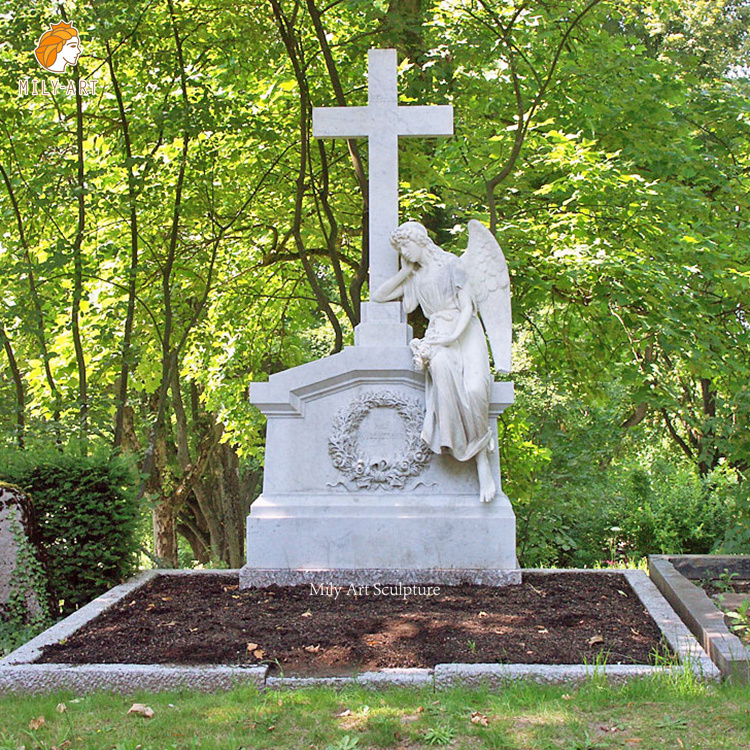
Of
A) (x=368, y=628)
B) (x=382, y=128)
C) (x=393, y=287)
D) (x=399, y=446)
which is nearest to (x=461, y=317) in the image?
(x=393, y=287)

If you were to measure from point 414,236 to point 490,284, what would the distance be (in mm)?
659

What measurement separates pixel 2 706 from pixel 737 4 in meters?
18.0

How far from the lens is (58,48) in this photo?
8234 millimetres

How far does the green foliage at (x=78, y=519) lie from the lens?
599cm

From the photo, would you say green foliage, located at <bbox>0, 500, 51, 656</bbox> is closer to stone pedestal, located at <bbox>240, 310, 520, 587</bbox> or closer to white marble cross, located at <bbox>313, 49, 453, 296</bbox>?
stone pedestal, located at <bbox>240, 310, 520, 587</bbox>

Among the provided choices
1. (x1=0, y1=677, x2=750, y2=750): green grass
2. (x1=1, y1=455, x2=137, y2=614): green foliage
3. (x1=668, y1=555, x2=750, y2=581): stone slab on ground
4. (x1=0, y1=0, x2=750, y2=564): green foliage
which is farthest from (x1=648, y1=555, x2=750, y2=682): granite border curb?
(x1=1, y1=455, x2=137, y2=614): green foliage

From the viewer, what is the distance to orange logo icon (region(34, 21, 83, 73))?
8.07m

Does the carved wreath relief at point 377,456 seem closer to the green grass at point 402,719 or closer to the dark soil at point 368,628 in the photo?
the dark soil at point 368,628

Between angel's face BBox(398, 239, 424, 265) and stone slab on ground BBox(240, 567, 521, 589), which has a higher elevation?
angel's face BBox(398, 239, 424, 265)

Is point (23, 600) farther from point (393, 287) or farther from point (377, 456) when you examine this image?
point (393, 287)

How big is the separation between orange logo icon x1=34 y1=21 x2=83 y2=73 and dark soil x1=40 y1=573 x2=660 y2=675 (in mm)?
4997

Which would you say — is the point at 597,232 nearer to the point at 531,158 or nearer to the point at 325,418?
the point at 531,158

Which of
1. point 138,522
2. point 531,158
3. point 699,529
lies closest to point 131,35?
point 531,158

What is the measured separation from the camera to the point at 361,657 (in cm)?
438
